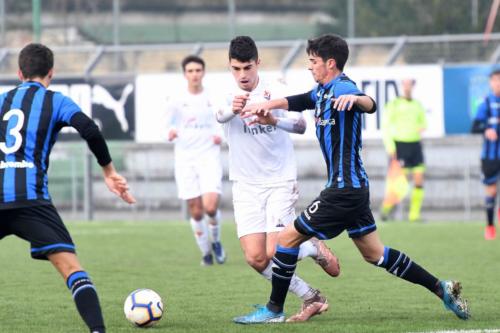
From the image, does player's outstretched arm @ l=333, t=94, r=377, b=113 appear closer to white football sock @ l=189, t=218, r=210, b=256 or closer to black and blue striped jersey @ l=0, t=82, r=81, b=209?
black and blue striped jersey @ l=0, t=82, r=81, b=209

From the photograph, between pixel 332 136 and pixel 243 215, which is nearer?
pixel 332 136

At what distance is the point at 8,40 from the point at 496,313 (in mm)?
18996

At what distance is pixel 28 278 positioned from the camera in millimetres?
11836

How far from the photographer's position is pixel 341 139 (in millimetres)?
8180

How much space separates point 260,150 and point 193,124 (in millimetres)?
4648

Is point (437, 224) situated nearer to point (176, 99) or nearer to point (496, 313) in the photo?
point (176, 99)

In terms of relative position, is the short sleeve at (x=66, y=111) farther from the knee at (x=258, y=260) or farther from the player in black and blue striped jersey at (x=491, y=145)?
the player in black and blue striped jersey at (x=491, y=145)

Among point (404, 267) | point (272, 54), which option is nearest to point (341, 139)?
point (404, 267)

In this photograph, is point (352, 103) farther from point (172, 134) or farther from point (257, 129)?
point (172, 134)

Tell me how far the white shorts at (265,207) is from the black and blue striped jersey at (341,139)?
39.4 inches

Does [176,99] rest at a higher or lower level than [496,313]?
higher

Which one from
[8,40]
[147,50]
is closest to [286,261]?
[147,50]

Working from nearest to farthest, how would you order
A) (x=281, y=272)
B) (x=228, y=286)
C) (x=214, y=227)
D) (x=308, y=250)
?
(x=281, y=272) < (x=308, y=250) < (x=228, y=286) < (x=214, y=227)

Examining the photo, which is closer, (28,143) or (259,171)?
(28,143)
